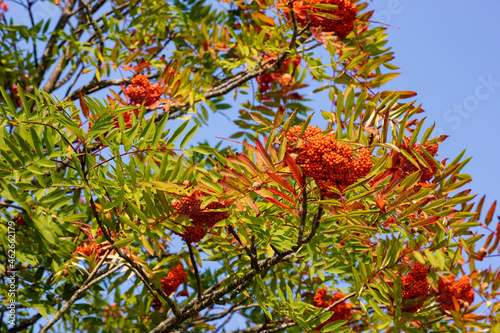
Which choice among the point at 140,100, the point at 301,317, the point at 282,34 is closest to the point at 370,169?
the point at 301,317

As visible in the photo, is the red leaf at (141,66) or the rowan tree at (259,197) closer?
the rowan tree at (259,197)

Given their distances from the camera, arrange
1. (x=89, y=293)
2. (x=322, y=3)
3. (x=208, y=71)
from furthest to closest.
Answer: (x=208, y=71) < (x=89, y=293) < (x=322, y=3)

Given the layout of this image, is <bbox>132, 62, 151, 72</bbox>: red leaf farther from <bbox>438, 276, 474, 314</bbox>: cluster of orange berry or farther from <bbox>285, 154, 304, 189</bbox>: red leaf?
<bbox>438, 276, 474, 314</bbox>: cluster of orange berry

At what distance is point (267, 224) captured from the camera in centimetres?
217

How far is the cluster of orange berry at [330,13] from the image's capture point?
280 centimetres

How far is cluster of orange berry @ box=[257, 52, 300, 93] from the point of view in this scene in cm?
386

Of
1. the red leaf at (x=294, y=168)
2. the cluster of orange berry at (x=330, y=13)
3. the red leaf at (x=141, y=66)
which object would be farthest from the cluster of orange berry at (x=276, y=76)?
the red leaf at (x=294, y=168)

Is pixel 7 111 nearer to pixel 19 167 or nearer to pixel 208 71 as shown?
pixel 19 167

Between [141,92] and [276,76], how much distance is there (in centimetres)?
132

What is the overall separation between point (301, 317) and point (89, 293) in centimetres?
160

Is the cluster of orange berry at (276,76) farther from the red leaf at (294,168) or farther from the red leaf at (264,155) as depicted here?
the red leaf at (294,168)

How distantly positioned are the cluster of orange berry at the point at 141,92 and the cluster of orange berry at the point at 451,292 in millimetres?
2136

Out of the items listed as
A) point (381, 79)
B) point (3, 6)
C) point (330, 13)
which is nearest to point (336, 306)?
point (381, 79)

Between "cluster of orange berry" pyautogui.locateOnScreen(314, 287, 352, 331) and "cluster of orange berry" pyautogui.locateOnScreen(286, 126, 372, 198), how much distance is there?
172 cm
